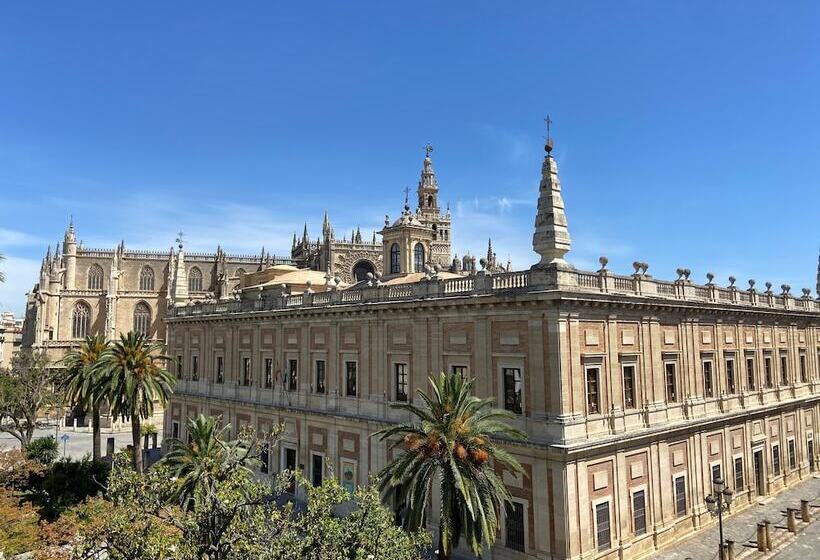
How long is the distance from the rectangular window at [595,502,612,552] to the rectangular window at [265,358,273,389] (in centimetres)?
1876

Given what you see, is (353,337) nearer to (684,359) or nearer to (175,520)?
(684,359)

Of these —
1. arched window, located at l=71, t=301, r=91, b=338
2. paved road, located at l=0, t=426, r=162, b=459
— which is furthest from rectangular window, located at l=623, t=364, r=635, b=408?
arched window, located at l=71, t=301, r=91, b=338

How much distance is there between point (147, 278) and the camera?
76250mm

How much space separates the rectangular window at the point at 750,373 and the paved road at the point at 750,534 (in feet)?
17.4

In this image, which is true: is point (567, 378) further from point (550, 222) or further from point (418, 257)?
point (418, 257)

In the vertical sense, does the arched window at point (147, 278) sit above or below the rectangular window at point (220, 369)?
above

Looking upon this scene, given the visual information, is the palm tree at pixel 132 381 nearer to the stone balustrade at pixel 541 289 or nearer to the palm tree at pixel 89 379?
the palm tree at pixel 89 379

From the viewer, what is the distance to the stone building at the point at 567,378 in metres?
19.3

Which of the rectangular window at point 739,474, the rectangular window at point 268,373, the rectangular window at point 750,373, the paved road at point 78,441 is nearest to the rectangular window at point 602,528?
the rectangular window at point 739,474

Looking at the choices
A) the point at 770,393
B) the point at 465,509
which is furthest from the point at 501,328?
the point at 770,393

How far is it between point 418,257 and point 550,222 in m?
15.1

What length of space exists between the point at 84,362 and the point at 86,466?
517 centimetres

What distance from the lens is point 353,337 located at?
88.8ft

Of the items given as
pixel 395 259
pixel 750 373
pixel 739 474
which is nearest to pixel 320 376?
pixel 395 259
